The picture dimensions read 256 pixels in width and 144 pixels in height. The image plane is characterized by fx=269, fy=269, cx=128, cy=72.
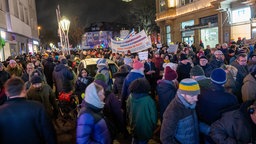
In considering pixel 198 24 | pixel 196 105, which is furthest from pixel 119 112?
pixel 198 24

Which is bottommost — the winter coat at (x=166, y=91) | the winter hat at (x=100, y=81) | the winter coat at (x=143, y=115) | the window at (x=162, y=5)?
the winter coat at (x=143, y=115)

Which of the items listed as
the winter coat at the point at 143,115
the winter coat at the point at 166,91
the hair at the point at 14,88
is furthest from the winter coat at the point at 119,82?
the hair at the point at 14,88

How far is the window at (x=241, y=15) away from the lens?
61.9ft

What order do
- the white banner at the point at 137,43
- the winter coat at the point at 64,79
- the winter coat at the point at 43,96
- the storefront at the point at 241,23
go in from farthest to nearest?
the storefront at the point at 241,23 < the white banner at the point at 137,43 < the winter coat at the point at 64,79 < the winter coat at the point at 43,96

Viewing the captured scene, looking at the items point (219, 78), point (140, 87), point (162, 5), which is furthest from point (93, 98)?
point (162, 5)

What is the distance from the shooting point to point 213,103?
11.9 feet

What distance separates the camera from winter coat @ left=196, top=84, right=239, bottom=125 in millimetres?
3578

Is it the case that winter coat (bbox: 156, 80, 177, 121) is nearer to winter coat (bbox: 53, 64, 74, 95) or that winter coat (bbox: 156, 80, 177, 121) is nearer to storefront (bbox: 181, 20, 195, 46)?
winter coat (bbox: 53, 64, 74, 95)

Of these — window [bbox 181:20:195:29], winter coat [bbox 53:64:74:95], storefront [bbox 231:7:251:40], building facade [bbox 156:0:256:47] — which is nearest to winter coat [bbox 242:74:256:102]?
winter coat [bbox 53:64:74:95]

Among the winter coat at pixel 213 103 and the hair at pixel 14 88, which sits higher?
the hair at pixel 14 88

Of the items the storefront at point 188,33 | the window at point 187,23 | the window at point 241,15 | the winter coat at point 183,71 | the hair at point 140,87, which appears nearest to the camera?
the hair at point 140,87

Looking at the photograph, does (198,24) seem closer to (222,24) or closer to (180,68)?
(222,24)

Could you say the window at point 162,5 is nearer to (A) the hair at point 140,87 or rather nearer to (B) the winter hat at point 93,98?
(A) the hair at point 140,87

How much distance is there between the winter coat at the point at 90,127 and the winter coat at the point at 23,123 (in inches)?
19.8
